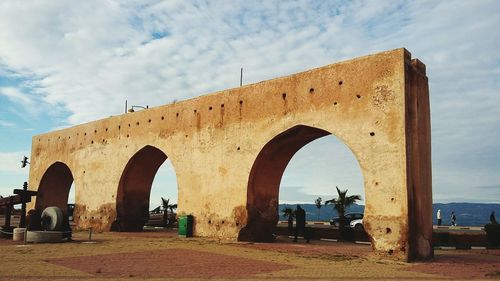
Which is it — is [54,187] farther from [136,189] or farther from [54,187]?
[136,189]

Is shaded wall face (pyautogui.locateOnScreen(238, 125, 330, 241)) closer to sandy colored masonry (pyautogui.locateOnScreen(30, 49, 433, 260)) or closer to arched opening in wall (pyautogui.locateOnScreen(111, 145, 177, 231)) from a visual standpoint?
sandy colored masonry (pyautogui.locateOnScreen(30, 49, 433, 260))

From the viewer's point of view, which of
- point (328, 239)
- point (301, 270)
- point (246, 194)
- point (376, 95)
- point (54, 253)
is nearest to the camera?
point (301, 270)

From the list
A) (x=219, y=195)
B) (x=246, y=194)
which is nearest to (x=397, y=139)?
(x=246, y=194)

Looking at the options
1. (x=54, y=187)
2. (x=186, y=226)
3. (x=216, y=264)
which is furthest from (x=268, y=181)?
(x=54, y=187)

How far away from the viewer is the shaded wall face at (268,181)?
13.4m

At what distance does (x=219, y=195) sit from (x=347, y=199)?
947cm

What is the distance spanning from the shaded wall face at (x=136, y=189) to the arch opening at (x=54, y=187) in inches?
241

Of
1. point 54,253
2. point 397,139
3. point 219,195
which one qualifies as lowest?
point 54,253

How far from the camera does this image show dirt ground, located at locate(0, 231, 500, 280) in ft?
24.4

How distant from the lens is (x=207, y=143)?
15109 mm

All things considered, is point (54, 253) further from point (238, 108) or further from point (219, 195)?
point (238, 108)

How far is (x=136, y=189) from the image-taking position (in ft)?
61.9

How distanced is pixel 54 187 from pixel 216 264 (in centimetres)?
1809

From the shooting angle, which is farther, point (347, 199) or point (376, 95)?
point (347, 199)
